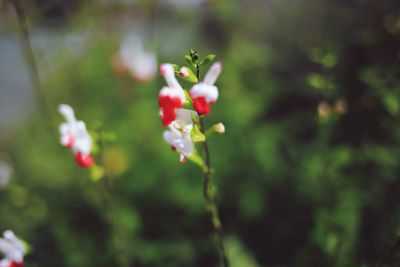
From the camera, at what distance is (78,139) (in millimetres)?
1006

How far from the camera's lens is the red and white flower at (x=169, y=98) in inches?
28.7

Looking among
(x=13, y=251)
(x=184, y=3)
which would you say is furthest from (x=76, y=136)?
(x=184, y=3)

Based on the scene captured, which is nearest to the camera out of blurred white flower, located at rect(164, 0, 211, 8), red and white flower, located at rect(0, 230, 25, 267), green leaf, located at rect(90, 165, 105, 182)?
red and white flower, located at rect(0, 230, 25, 267)

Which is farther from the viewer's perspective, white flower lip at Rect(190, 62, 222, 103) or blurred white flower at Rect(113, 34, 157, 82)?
blurred white flower at Rect(113, 34, 157, 82)

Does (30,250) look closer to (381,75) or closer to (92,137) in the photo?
(92,137)

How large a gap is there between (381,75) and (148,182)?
1.24m

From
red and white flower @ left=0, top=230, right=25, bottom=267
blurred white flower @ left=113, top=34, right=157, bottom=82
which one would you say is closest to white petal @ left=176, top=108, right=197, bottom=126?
red and white flower @ left=0, top=230, right=25, bottom=267

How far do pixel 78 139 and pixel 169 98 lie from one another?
1.33ft

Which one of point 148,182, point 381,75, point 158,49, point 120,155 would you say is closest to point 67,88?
point 158,49

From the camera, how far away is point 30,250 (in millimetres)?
1073

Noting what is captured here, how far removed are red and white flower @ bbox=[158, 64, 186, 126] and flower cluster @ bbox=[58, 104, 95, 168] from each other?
0.35 m

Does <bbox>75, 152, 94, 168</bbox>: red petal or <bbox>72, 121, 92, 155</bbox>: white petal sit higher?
<bbox>72, 121, 92, 155</bbox>: white petal

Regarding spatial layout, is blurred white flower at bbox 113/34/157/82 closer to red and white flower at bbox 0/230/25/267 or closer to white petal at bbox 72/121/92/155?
white petal at bbox 72/121/92/155

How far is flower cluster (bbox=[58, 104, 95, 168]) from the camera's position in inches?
38.8
